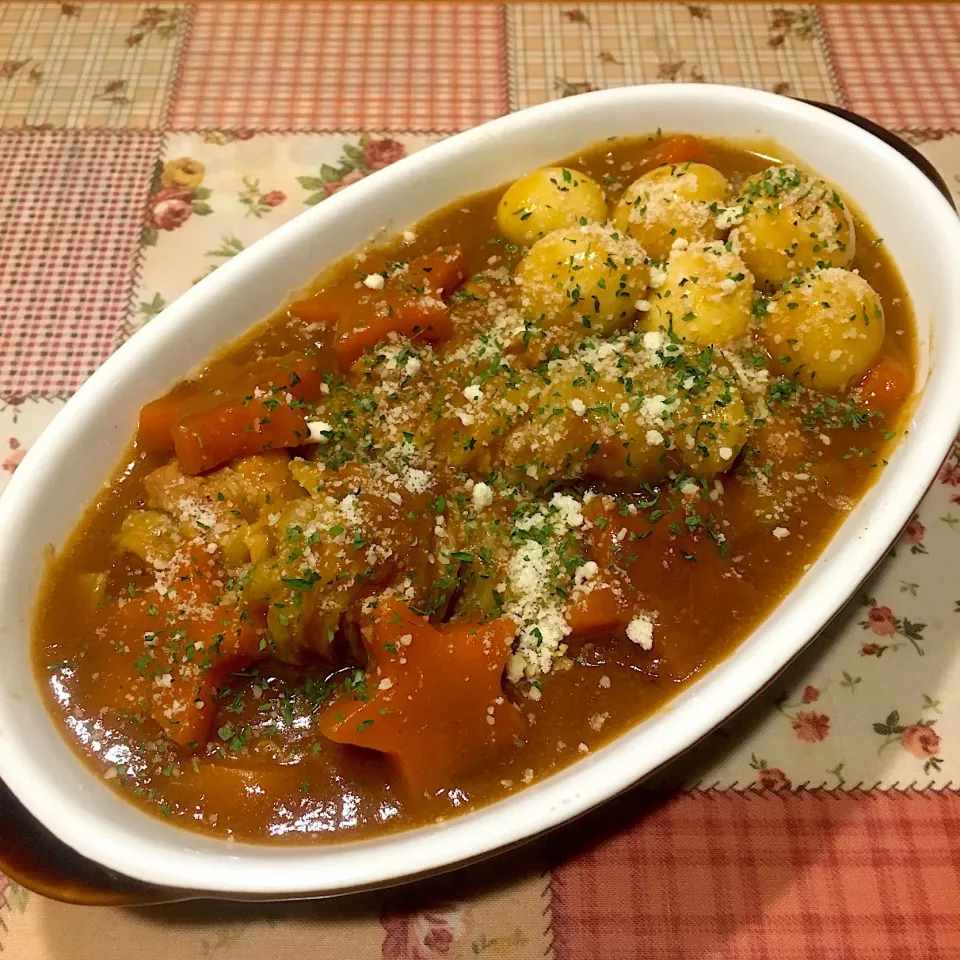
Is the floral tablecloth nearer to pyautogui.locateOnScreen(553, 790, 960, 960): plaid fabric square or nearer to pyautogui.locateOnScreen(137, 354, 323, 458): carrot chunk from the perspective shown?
pyautogui.locateOnScreen(553, 790, 960, 960): plaid fabric square

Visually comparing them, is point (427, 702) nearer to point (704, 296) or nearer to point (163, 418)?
point (163, 418)

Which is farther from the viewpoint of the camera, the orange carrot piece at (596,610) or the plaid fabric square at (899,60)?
the plaid fabric square at (899,60)

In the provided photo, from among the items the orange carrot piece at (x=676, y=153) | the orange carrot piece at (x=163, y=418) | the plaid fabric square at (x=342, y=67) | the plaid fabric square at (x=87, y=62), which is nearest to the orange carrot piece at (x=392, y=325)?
the orange carrot piece at (x=163, y=418)

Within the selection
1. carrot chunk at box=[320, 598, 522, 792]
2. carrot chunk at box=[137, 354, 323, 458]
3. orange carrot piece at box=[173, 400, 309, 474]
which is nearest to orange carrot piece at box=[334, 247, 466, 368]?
carrot chunk at box=[137, 354, 323, 458]

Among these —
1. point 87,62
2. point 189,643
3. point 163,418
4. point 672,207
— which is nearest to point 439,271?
point 672,207

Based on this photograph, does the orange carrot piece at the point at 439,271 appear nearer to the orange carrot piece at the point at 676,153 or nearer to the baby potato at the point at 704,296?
the baby potato at the point at 704,296

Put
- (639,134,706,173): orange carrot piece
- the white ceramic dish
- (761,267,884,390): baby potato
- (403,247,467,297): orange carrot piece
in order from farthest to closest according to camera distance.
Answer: (639,134,706,173): orange carrot piece, (403,247,467,297): orange carrot piece, (761,267,884,390): baby potato, the white ceramic dish

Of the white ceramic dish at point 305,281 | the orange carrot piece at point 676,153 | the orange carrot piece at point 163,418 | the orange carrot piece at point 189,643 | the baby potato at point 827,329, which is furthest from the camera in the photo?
the orange carrot piece at point 676,153
